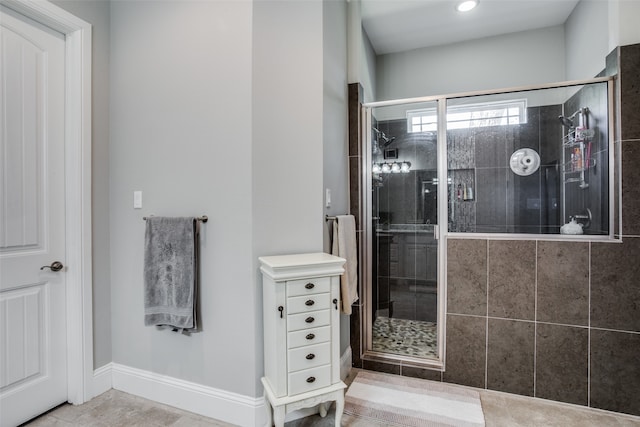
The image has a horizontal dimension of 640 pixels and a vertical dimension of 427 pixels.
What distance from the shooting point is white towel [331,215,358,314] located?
1989 millimetres

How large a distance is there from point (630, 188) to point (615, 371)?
1.11 m

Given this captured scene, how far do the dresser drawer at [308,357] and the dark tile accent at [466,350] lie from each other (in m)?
1.07

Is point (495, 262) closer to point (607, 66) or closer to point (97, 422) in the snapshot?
point (607, 66)

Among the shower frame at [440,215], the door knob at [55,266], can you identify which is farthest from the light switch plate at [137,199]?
the shower frame at [440,215]

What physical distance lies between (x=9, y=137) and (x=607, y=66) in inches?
141

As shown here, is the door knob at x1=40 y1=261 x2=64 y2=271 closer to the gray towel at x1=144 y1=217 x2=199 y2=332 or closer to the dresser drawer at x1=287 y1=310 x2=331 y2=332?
the gray towel at x1=144 y1=217 x2=199 y2=332

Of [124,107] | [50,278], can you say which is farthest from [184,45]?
[50,278]

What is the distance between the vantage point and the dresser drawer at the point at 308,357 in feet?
5.08

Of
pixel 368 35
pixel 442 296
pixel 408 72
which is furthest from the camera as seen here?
pixel 408 72

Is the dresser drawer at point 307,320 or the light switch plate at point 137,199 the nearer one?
the dresser drawer at point 307,320

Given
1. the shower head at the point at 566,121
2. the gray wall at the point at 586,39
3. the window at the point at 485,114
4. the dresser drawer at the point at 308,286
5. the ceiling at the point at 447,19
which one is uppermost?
the ceiling at the point at 447,19

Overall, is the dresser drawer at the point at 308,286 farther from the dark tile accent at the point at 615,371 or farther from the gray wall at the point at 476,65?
the gray wall at the point at 476,65

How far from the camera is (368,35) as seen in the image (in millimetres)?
3123

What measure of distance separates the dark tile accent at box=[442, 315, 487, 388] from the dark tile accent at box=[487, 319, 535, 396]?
5 centimetres
